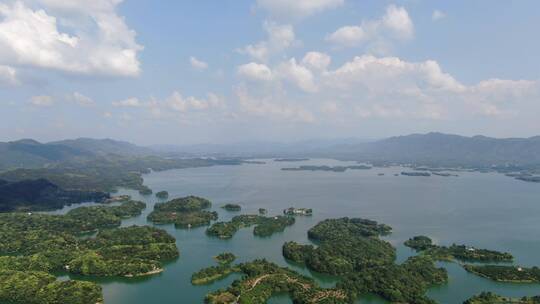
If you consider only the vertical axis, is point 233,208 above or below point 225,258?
above

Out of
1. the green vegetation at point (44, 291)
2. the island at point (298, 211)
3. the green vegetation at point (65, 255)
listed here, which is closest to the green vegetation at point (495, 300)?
the green vegetation at point (65, 255)

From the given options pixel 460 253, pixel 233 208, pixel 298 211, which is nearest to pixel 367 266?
pixel 460 253

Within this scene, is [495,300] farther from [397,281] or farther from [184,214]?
[184,214]

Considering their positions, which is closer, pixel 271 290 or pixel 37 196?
pixel 271 290

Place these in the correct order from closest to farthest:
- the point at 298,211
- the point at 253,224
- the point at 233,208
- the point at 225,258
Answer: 1. the point at 225,258
2. the point at 253,224
3. the point at 298,211
4. the point at 233,208

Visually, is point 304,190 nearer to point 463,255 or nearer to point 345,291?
point 463,255

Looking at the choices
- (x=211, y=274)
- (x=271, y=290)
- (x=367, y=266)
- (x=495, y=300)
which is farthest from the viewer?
(x=367, y=266)
